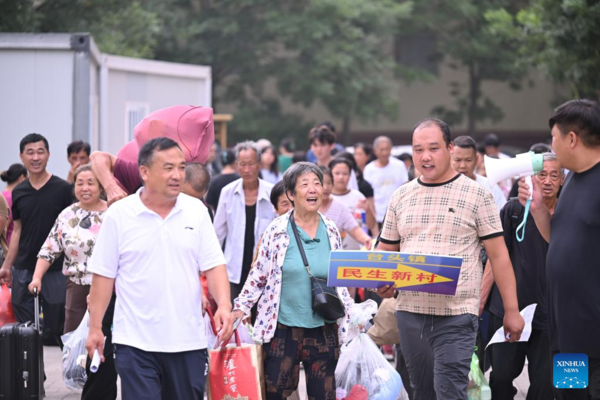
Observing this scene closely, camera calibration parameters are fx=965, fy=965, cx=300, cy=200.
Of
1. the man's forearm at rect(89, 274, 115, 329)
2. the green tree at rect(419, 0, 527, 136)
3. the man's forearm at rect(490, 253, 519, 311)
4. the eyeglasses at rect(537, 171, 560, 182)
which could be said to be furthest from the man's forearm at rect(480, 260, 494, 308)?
the green tree at rect(419, 0, 527, 136)

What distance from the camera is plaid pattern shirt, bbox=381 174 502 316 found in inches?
225

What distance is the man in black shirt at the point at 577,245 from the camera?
16.0ft

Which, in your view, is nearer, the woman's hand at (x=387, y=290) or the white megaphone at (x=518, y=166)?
the woman's hand at (x=387, y=290)

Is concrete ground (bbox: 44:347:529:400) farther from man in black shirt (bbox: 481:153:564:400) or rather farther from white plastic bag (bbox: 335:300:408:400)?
white plastic bag (bbox: 335:300:408:400)

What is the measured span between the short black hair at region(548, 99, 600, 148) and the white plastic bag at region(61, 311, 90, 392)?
3.83 metres

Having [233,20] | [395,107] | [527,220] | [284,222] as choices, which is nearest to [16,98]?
[284,222]

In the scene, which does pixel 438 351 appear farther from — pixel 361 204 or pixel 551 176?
pixel 361 204

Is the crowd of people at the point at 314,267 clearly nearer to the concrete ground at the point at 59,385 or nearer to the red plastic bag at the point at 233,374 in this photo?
the red plastic bag at the point at 233,374

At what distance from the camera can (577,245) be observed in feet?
16.1

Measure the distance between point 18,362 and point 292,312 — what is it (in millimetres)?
2148

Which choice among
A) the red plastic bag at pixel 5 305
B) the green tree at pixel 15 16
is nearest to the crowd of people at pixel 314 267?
the red plastic bag at pixel 5 305

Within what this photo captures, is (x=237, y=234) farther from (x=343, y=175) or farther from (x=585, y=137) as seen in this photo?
(x=585, y=137)

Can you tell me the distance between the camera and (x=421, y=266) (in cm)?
552

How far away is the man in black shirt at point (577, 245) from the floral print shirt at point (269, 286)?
169 cm
